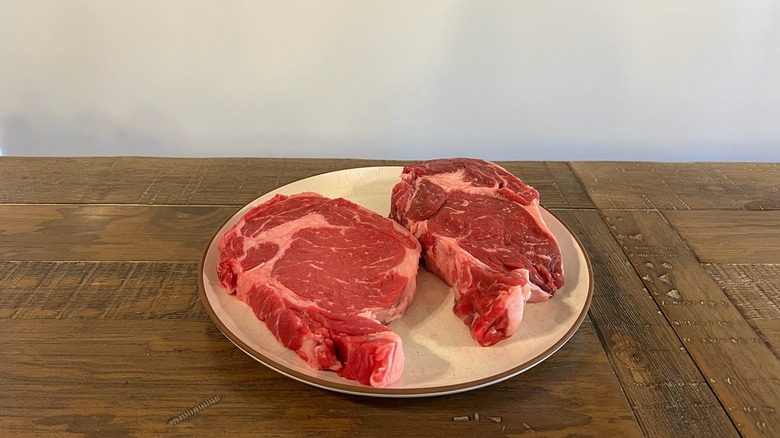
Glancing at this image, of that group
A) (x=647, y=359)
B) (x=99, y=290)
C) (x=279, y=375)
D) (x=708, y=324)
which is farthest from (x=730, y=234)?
(x=99, y=290)

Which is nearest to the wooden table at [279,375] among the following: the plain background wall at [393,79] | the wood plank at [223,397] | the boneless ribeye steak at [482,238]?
the wood plank at [223,397]

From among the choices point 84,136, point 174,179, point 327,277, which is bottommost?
point 84,136

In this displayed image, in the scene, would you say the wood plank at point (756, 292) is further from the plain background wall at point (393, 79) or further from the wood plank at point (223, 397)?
the plain background wall at point (393, 79)

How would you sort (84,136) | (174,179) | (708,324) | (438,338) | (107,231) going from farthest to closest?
(84,136) → (174,179) → (107,231) → (708,324) → (438,338)

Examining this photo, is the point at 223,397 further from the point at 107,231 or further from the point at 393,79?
the point at 393,79

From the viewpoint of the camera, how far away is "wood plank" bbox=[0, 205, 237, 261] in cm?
153

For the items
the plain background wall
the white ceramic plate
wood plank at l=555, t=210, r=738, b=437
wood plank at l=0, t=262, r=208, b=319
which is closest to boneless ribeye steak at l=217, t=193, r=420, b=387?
the white ceramic plate

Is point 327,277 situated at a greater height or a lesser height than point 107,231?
greater

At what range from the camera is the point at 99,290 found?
4.58 ft

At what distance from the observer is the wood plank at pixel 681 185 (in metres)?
1.82

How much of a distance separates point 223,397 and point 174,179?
98 cm

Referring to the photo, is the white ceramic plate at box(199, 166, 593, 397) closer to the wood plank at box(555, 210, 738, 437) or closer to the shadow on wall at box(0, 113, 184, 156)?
the wood plank at box(555, 210, 738, 437)

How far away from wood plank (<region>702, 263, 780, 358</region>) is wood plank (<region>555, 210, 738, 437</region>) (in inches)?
8.3

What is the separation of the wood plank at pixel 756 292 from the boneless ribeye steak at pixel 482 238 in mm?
463
